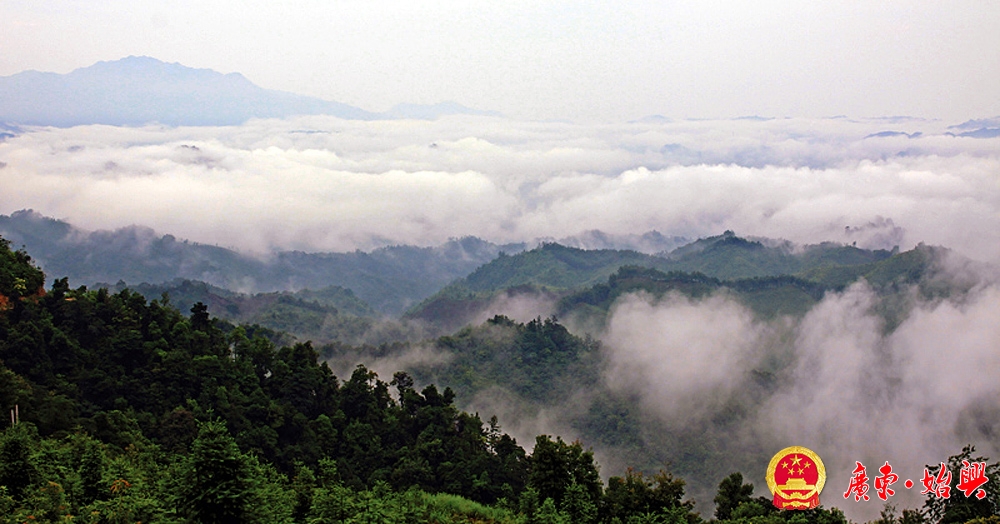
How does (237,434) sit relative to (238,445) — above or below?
above

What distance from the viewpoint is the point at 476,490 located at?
59500 mm

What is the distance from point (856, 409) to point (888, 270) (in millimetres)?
75255

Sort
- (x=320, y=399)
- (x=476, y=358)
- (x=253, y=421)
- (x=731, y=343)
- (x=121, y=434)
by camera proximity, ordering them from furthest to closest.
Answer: (x=731, y=343) < (x=476, y=358) < (x=320, y=399) < (x=253, y=421) < (x=121, y=434)

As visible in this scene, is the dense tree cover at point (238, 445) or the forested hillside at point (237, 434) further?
the forested hillside at point (237, 434)

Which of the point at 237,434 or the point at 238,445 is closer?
the point at 238,445

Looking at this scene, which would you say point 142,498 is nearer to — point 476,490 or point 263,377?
point 476,490

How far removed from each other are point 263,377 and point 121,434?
18.4m

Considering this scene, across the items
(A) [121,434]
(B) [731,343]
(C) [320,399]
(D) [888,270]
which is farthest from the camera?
(D) [888,270]

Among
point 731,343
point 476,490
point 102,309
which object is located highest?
point 731,343

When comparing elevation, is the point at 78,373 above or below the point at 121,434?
above

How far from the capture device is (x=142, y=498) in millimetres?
29500

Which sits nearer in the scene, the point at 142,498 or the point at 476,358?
the point at 142,498

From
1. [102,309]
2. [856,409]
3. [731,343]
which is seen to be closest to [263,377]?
[102,309]

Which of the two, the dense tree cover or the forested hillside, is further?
the forested hillside
